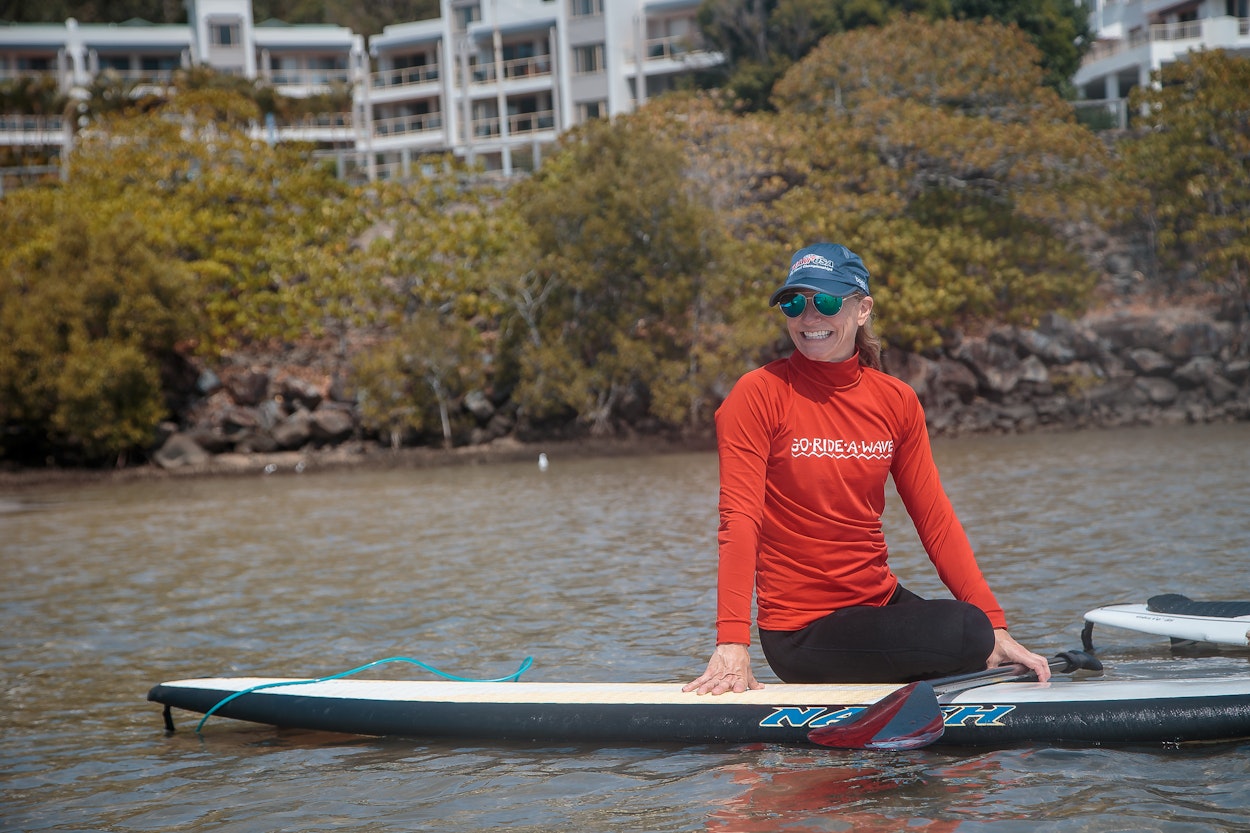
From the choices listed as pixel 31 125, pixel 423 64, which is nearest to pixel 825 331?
pixel 31 125

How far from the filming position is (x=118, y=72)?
2106 inches

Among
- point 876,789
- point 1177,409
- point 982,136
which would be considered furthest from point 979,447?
point 876,789

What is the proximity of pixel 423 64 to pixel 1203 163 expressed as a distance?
35.0 m

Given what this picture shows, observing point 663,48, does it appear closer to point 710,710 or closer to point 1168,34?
point 1168,34

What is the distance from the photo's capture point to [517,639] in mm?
7656

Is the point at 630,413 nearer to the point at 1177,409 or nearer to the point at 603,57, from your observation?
the point at 1177,409

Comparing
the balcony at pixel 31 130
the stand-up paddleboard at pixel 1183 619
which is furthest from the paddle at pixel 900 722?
the balcony at pixel 31 130

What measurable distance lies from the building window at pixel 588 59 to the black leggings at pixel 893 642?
148 ft

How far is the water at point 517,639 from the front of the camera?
13.8ft

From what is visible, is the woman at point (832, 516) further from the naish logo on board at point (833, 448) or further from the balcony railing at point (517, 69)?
the balcony railing at point (517, 69)

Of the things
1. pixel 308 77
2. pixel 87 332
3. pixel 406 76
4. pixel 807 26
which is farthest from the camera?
pixel 308 77

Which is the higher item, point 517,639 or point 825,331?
point 825,331

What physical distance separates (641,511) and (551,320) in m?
13.1

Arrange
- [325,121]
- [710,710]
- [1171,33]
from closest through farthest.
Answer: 1. [710,710]
2. [1171,33]
3. [325,121]
